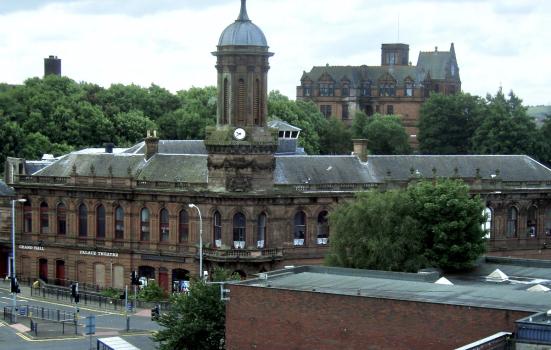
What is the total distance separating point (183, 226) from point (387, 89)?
4156 inches

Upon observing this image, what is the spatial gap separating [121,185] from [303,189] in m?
14.0

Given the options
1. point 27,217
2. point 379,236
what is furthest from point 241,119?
point 27,217

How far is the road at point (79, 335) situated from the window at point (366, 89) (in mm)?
111212

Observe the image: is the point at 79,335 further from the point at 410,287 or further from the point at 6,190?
the point at 6,190

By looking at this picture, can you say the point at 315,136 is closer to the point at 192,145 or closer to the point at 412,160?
the point at 192,145

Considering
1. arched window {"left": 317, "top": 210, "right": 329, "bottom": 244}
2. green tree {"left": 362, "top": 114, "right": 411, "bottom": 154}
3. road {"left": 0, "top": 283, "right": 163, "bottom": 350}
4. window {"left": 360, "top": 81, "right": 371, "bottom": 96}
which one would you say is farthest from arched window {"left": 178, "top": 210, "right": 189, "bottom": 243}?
window {"left": 360, "top": 81, "right": 371, "bottom": 96}

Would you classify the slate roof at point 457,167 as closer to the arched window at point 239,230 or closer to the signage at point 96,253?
the arched window at point 239,230

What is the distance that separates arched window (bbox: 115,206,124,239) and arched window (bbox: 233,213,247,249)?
10.8 meters

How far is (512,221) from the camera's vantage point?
102875 millimetres

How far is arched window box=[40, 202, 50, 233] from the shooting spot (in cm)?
10188

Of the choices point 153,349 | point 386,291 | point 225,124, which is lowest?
point 153,349

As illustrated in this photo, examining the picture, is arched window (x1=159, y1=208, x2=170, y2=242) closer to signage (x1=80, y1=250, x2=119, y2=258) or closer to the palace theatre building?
the palace theatre building

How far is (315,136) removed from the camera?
15975cm

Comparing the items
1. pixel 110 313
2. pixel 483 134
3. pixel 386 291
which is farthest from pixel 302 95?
pixel 386 291
